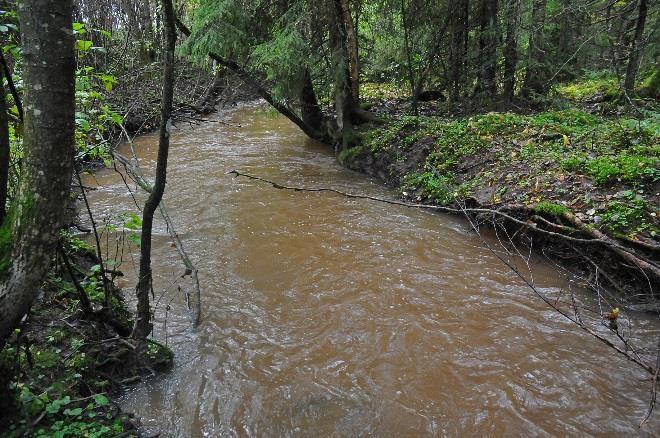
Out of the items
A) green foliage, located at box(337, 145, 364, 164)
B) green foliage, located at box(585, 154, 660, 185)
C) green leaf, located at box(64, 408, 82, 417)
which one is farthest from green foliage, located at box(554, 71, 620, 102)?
green leaf, located at box(64, 408, 82, 417)

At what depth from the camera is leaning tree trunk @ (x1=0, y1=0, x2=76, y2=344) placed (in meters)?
2.11

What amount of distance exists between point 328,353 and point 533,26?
8968mm

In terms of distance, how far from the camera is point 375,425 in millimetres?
3672

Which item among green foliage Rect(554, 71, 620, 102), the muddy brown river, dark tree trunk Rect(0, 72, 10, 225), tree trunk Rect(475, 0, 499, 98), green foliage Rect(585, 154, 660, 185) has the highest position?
tree trunk Rect(475, 0, 499, 98)

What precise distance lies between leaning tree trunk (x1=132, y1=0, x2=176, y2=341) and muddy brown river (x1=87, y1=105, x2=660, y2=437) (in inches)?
23.2

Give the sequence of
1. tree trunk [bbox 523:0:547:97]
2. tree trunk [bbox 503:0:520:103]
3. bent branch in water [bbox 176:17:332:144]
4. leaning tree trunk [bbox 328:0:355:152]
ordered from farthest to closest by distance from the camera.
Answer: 1. leaning tree trunk [bbox 328:0:355:152]
2. tree trunk [bbox 503:0:520:103]
3. tree trunk [bbox 523:0:547:97]
4. bent branch in water [bbox 176:17:332:144]

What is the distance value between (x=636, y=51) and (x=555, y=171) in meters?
4.58

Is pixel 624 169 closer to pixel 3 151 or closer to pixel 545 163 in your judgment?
pixel 545 163

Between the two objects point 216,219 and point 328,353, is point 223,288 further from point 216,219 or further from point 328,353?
point 216,219

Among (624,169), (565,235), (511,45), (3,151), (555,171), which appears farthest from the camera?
(511,45)

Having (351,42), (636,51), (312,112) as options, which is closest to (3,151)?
(351,42)

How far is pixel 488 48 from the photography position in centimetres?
1137

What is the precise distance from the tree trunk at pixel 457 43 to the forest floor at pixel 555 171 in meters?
2.27

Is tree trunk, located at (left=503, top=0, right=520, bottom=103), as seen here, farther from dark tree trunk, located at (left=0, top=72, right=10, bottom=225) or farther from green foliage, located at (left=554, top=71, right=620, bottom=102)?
dark tree trunk, located at (left=0, top=72, right=10, bottom=225)
